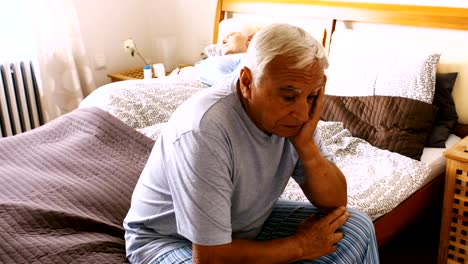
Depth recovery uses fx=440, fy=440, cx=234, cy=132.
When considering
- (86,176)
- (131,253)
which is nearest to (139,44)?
(86,176)

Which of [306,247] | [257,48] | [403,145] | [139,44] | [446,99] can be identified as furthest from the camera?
[139,44]

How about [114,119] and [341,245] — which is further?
[114,119]

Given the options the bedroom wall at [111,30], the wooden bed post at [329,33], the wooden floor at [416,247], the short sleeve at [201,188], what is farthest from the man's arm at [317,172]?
the bedroom wall at [111,30]

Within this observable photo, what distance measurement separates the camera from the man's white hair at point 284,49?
982mm

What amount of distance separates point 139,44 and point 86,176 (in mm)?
2355

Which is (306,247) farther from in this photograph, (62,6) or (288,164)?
(62,6)

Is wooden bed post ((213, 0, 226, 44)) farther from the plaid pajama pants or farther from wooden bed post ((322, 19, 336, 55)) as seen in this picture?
the plaid pajama pants

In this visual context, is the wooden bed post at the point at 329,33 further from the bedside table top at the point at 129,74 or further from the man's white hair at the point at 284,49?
the man's white hair at the point at 284,49

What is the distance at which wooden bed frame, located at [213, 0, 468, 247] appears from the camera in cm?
175

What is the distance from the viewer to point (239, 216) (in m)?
1.16

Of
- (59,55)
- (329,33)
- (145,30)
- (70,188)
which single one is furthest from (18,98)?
(329,33)

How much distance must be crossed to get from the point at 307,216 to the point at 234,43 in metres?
1.52

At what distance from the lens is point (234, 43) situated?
A: 2609 millimetres

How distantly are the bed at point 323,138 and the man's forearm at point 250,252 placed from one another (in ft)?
1.17
